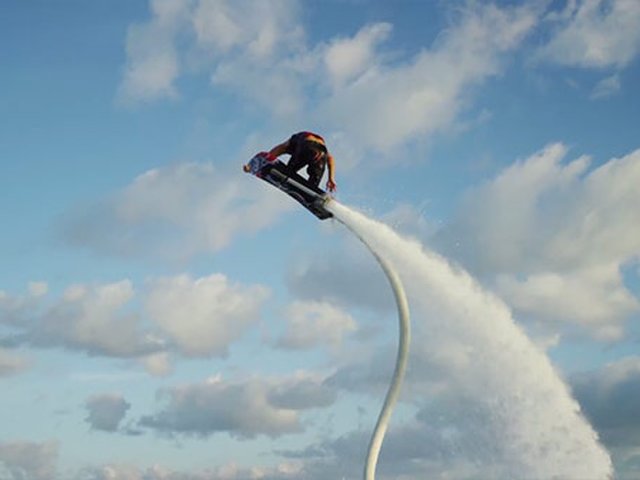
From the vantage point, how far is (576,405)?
246 ft

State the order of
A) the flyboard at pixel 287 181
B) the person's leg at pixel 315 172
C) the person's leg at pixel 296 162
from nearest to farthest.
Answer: the flyboard at pixel 287 181, the person's leg at pixel 296 162, the person's leg at pixel 315 172

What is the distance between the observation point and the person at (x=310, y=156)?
232ft

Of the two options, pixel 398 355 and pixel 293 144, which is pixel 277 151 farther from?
pixel 398 355

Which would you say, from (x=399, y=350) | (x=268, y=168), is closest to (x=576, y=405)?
(x=399, y=350)

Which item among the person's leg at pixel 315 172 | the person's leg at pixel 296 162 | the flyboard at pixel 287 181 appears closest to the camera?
the flyboard at pixel 287 181

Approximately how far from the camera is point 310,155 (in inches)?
2785

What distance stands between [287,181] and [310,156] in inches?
87.9

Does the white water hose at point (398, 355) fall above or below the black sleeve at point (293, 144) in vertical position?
below

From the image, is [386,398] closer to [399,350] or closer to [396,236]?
[399,350]

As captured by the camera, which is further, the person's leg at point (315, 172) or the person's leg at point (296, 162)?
the person's leg at point (315, 172)

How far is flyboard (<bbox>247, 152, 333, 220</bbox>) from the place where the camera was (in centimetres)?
7044

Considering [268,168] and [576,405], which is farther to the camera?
[576,405]

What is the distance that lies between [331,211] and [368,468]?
16944 millimetres

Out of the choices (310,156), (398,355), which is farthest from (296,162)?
(398,355)
